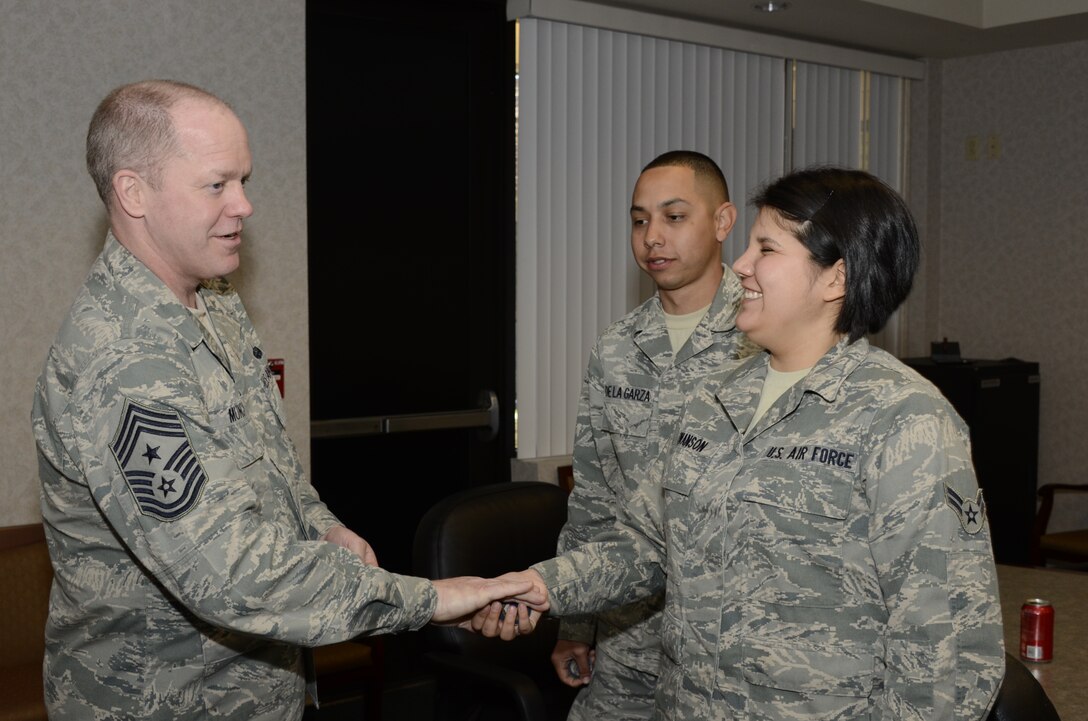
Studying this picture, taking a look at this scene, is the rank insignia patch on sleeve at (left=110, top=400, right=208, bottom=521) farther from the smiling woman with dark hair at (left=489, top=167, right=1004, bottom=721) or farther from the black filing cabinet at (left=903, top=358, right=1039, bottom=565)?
the black filing cabinet at (left=903, top=358, right=1039, bottom=565)

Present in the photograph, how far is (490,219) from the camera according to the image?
4.48m

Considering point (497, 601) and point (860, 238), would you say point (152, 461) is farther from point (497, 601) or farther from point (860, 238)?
point (860, 238)

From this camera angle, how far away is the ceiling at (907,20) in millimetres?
4648

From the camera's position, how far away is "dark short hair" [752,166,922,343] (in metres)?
1.75

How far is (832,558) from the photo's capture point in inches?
66.3

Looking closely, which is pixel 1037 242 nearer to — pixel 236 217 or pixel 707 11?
pixel 707 11

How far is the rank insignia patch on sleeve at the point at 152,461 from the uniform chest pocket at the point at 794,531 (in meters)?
0.87

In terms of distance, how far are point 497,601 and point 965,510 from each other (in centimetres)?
97

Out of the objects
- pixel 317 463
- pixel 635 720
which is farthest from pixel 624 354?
pixel 317 463

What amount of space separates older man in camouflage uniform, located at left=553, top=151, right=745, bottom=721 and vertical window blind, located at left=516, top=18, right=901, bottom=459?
5.30 ft

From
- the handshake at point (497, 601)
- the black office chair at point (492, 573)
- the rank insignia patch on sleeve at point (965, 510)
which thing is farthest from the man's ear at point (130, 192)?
the rank insignia patch on sleeve at point (965, 510)

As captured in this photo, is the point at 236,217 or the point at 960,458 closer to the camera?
the point at 960,458

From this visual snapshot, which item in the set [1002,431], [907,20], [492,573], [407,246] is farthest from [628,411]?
[1002,431]

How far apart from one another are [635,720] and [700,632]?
32.1 inches
